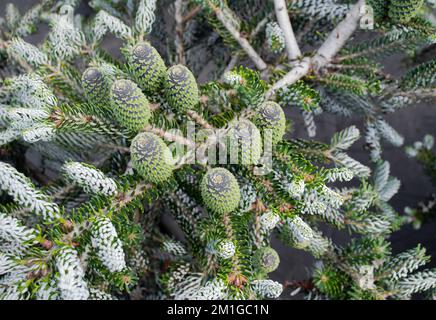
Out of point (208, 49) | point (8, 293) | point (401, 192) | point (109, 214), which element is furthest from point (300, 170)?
point (401, 192)

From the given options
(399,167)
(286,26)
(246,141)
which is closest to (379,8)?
(286,26)

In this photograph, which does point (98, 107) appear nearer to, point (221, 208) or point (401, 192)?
point (221, 208)

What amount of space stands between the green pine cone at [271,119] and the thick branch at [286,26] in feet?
0.63

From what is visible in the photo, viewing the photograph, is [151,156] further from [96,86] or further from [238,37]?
[238,37]

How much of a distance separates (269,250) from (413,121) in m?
0.83

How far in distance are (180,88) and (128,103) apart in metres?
0.06

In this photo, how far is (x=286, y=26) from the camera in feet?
2.12

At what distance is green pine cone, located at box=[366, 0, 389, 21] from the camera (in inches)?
21.8

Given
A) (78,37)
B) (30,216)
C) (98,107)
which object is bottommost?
(30,216)

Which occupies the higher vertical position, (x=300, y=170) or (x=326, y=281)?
(x=300, y=170)

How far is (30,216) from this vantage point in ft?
2.00

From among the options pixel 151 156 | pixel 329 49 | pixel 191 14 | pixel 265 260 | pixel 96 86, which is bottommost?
pixel 265 260

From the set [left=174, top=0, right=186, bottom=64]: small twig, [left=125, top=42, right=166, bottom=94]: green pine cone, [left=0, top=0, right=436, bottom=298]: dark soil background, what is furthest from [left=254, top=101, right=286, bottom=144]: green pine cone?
[left=0, top=0, right=436, bottom=298]: dark soil background

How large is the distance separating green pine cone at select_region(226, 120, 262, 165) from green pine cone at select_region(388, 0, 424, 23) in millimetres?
243
